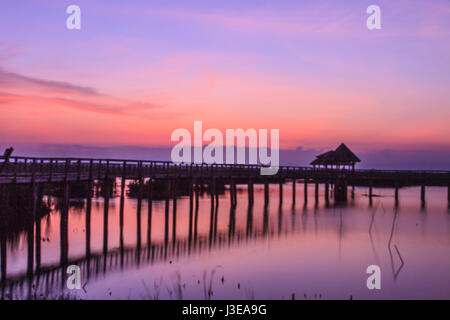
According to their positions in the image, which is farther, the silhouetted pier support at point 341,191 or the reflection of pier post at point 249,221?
the silhouetted pier support at point 341,191

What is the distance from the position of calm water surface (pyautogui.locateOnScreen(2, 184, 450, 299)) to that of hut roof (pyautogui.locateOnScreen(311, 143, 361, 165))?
74.3 ft

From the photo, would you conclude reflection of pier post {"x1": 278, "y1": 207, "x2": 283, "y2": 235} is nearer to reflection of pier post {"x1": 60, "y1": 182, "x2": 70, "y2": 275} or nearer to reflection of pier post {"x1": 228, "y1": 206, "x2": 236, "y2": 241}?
reflection of pier post {"x1": 228, "y1": 206, "x2": 236, "y2": 241}

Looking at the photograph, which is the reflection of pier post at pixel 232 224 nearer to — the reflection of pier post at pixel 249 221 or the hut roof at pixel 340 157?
the reflection of pier post at pixel 249 221

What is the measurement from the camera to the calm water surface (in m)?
17.6

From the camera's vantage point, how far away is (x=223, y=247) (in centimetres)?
2619

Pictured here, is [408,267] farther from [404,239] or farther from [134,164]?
[134,164]

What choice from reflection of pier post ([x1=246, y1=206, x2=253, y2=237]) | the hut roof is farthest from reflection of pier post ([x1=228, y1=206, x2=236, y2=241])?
the hut roof

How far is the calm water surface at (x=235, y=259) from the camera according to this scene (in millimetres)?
17609

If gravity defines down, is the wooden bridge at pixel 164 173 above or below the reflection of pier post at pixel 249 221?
above

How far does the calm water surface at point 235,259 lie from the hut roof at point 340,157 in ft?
74.3

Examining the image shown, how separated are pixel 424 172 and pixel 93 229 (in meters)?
41.2

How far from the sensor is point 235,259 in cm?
2311

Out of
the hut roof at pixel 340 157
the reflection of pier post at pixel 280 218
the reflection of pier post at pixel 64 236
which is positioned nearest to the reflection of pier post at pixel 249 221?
the reflection of pier post at pixel 280 218

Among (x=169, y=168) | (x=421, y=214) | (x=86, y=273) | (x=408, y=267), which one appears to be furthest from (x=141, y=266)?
(x=421, y=214)
